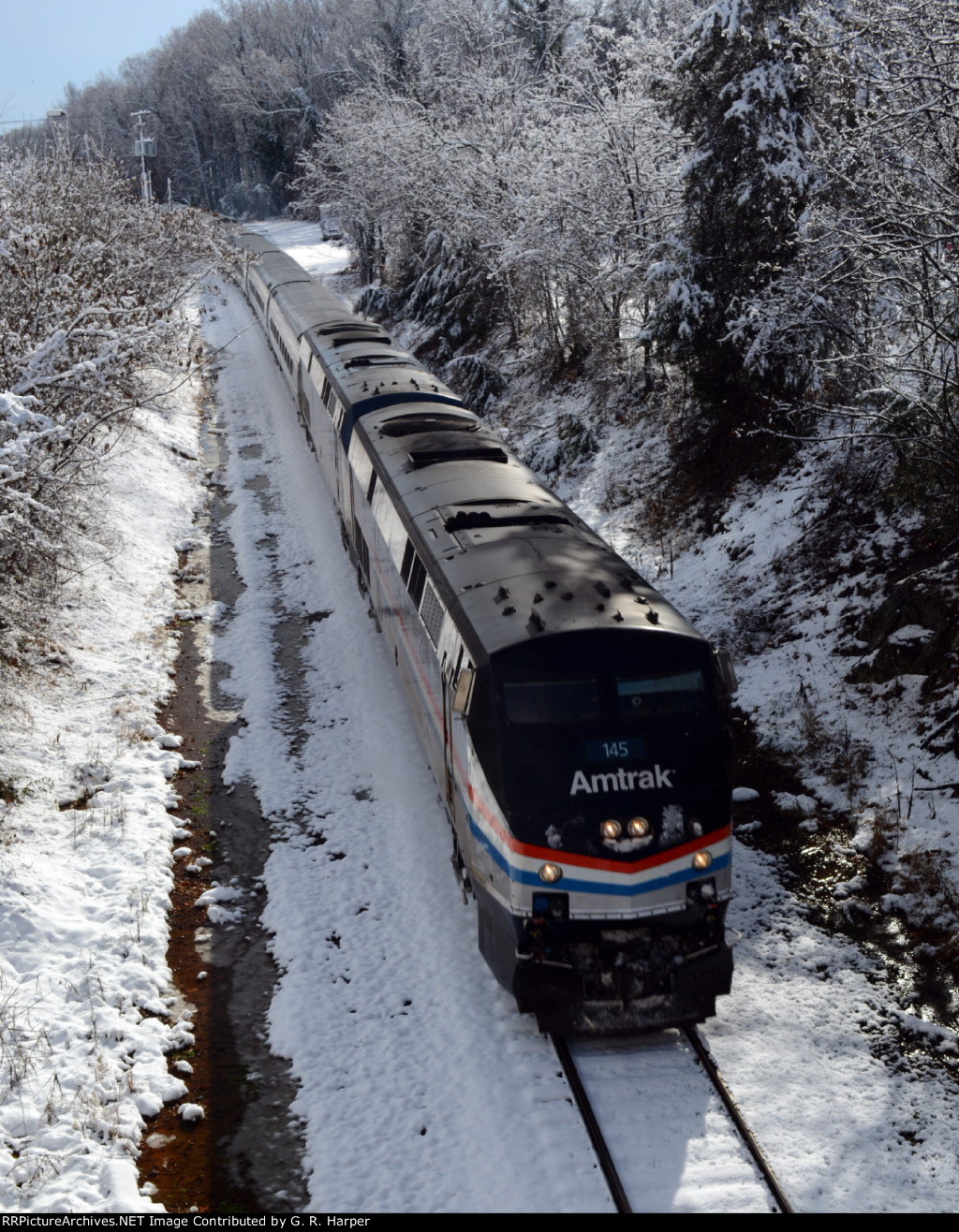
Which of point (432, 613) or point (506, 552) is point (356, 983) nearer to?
point (432, 613)

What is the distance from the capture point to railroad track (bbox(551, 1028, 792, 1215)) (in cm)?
668

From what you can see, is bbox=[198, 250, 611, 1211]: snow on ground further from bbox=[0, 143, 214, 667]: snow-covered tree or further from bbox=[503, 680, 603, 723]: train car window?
bbox=[0, 143, 214, 667]: snow-covered tree

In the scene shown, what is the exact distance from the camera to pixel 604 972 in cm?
777

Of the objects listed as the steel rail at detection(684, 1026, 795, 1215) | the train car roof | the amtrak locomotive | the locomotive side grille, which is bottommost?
the steel rail at detection(684, 1026, 795, 1215)

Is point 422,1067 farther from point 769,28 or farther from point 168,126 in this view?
point 168,126

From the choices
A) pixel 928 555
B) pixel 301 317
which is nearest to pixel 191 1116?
pixel 928 555

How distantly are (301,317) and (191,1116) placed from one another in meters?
21.1

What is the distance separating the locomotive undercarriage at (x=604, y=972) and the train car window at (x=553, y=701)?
144 centimetres

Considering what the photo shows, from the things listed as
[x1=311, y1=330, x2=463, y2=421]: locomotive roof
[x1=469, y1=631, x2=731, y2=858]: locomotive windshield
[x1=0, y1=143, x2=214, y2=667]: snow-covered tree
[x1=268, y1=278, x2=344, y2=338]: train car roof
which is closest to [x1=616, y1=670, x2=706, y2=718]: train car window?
[x1=469, y1=631, x2=731, y2=858]: locomotive windshield

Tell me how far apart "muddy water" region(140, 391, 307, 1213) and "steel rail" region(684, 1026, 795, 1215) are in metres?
3.27

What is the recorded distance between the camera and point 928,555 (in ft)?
42.2

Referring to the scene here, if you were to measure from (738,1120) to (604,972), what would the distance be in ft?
4.67

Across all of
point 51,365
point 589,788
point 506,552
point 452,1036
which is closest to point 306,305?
point 51,365

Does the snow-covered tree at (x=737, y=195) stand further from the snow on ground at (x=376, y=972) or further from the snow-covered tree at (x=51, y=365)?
the snow-covered tree at (x=51, y=365)
